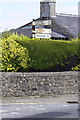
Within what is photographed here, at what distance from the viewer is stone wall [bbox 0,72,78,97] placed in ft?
62.6

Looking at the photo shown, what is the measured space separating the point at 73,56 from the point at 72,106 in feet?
23.6

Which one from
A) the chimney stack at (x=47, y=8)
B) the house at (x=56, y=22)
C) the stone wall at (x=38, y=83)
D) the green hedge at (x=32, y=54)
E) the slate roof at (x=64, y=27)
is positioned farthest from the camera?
the chimney stack at (x=47, y=8)

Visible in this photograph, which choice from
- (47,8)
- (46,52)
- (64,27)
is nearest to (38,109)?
(46,52)

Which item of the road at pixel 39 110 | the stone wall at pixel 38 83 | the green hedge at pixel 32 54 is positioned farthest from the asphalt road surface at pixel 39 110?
the green hedge at pixel 32 54

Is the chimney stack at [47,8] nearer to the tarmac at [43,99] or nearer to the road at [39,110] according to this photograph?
the tarmac at [43,99]

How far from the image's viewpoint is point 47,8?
142ft

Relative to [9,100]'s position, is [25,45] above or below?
above

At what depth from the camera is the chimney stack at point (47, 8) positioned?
42.7 m

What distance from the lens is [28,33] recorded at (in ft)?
140

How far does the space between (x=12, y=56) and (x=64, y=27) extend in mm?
22409

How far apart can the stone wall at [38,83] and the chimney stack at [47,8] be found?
22896 mm

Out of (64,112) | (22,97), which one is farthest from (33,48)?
(64,112)

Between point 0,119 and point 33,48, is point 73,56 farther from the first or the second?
point 0,119

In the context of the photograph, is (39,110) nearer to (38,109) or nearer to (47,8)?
(38,109)
